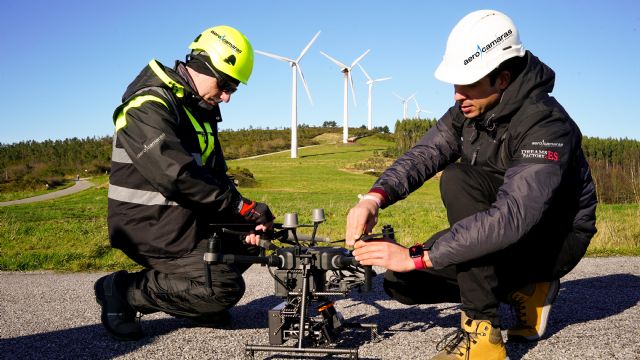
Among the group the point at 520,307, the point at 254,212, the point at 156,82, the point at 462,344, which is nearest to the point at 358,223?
the point at 462,344

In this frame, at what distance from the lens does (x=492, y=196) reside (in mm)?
4035

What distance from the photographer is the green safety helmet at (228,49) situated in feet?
17.4

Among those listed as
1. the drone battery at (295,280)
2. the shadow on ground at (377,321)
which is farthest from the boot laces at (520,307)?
the drone battery at (295,280)

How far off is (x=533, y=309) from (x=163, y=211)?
2.88m

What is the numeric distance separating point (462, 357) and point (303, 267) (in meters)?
1.15

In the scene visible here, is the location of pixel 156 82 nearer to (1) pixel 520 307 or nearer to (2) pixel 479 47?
(2) pixel 479 47

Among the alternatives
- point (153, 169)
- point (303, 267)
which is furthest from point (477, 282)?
point (153, 169)

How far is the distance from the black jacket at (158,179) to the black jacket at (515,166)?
146cm

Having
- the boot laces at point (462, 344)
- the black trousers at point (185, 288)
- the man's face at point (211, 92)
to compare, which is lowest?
the boot laces at point (462, 344)

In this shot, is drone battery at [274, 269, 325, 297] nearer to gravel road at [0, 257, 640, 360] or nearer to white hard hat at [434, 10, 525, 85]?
gravel road at [0, 257, 640, 360]

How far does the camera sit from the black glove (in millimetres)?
4984

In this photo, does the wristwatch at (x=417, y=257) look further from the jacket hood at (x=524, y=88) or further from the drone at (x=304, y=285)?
the jacket hood at (x=524, y=88)

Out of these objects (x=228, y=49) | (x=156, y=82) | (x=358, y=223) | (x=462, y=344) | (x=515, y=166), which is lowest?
(x=462, y=344)

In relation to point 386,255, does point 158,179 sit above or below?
above
